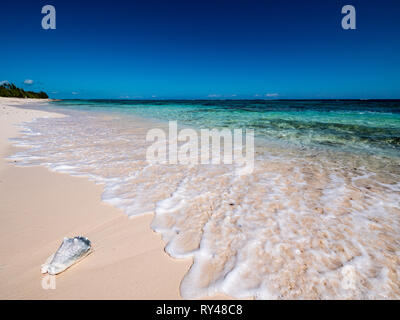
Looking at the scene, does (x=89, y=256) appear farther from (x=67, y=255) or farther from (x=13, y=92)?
(x=13, y=92)

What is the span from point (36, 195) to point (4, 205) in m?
0.36

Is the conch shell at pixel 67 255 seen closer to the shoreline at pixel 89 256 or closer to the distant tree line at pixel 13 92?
the shoreline at pixel 89 256

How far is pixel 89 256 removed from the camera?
6.12 feet

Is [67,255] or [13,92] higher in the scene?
[13,92]

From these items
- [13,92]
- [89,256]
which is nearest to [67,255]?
[89,256]

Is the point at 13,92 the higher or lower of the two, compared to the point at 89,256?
higher

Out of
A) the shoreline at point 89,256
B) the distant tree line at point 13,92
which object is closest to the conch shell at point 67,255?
the shoreline at point 89,256

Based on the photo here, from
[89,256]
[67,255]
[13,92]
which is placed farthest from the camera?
[13,92]

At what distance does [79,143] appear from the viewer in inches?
240

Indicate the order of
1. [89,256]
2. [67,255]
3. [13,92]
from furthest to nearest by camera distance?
[13,92] → [89,256] → [67,255]

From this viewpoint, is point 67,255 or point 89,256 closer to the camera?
point 67,255

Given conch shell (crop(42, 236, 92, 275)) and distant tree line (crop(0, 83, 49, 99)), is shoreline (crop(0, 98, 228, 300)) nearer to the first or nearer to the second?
conch shell (crop(42, 236, 92, 275))

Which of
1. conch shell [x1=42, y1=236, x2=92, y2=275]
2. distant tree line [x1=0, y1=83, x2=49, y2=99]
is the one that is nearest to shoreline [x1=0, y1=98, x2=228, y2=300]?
conch shell [x1=42, y1=236, x2=92, y2=275]
